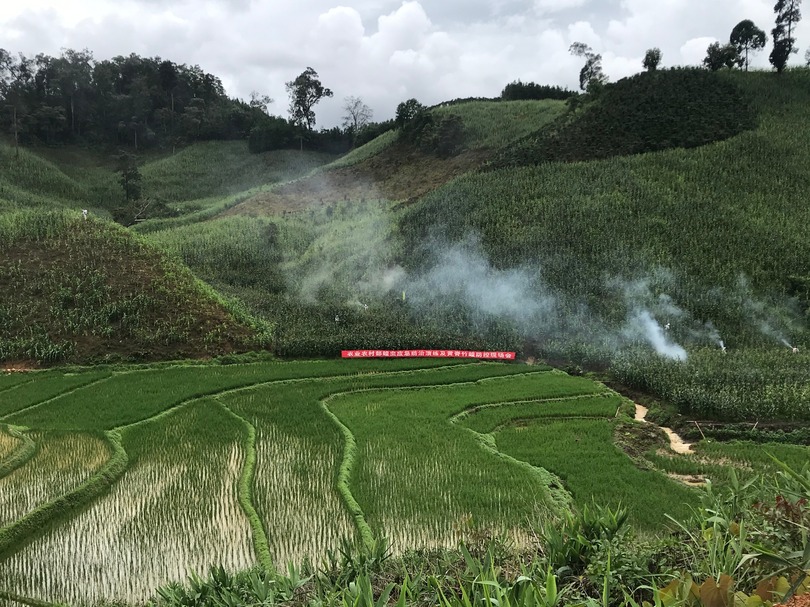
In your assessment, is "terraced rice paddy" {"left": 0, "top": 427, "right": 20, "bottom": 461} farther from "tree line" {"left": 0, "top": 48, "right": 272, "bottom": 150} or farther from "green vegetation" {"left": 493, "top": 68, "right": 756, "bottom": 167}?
"tree line" {"left": 0, "top": 48, "right": 272, "bottom": 150}

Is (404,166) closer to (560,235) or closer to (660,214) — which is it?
(560,235)

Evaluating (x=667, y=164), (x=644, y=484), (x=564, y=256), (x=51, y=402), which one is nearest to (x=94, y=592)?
(x=644, y=484)

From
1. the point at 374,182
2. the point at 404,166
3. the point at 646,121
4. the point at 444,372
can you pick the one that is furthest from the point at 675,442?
the point at 404,166

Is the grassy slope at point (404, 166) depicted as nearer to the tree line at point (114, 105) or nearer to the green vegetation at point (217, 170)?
the green vegetation at point (217, 170)

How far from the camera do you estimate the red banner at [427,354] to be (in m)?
20.1

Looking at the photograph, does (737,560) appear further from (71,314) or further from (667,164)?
(667,164)

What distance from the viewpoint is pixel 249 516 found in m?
8.68

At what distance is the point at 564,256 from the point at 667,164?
13.4 m

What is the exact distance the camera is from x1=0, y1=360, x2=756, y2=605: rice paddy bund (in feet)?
25.6

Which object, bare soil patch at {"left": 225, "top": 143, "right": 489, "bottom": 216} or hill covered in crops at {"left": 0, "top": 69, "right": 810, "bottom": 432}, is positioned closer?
hill covered in crops at {"left": 0, "top": 69, "right": 810, "bottom": 432}

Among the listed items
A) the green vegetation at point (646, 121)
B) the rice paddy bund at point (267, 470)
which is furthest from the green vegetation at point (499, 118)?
the rice paddy bund at point (267, 470)

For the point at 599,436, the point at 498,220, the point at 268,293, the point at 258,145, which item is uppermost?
the point at 258,145

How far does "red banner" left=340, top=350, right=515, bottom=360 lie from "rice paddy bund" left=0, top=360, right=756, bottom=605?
3001mm

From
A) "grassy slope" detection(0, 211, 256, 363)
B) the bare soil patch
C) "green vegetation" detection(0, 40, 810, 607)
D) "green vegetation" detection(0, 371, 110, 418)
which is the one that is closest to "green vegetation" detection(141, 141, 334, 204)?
"green vegetation" detection(0, 40, 810, 607)
